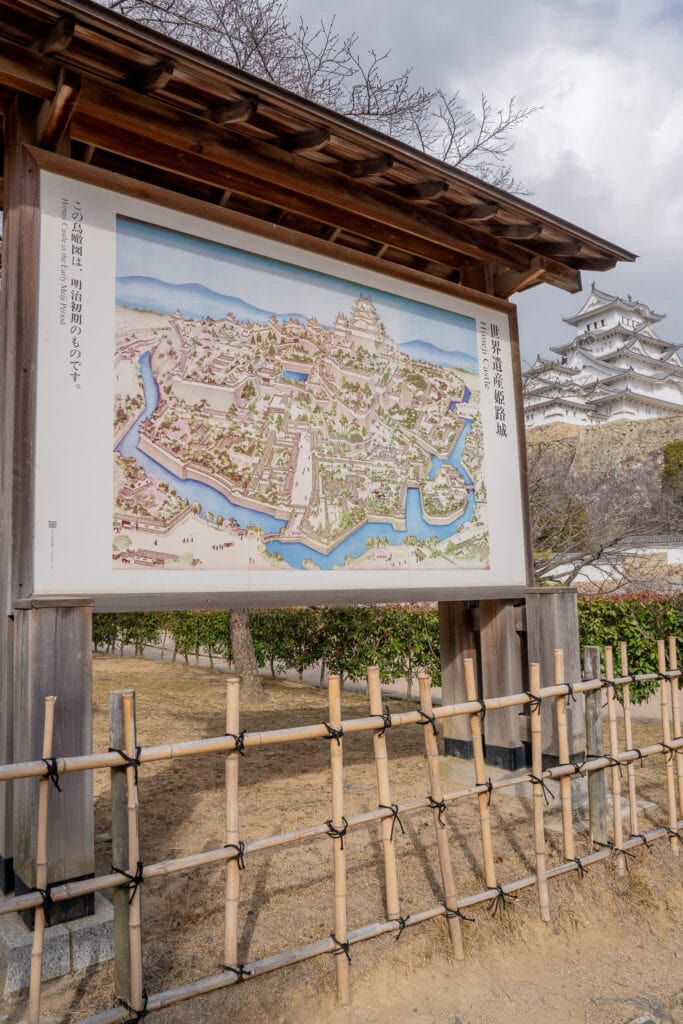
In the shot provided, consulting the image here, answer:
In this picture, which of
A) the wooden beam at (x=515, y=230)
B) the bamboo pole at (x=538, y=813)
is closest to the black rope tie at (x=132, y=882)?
the bamboo pole at (x=538, y=813)

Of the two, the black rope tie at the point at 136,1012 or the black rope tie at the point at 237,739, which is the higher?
the black rope tie at the point at 237,739

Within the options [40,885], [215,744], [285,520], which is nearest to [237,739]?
[215,744]

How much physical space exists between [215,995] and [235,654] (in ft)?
26.8

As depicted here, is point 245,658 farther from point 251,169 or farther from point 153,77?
point 153,77

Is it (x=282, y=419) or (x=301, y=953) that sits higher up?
(x=282, y=419)

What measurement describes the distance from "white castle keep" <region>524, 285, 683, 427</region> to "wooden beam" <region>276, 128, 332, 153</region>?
3579 centimetres

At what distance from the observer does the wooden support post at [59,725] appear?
2.86 meters

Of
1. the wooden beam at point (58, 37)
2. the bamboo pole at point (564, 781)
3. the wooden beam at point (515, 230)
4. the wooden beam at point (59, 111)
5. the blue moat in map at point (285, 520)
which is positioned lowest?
the bamboo pole at point (564, 781)

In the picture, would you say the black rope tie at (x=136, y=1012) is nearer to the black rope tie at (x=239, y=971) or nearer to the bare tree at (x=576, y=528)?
the black rope tie at (x=239, y=971)

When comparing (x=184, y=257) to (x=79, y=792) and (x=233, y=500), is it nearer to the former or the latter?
(x=233, y=500)

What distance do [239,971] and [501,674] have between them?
3181mm

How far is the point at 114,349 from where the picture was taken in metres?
3.49

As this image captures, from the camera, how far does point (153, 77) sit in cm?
335

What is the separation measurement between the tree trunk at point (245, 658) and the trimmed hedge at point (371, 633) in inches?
53.6
